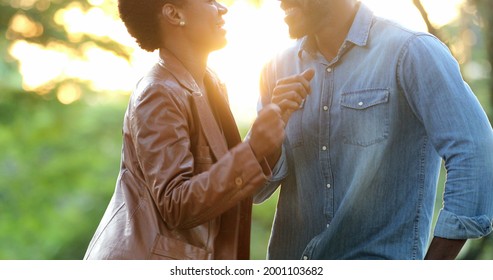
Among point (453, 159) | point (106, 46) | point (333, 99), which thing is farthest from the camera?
point (106, 46)

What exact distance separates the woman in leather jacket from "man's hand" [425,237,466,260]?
56 cm

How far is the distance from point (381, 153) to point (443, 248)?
14.8 inches

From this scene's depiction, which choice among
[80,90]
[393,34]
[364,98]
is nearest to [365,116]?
[364,98]

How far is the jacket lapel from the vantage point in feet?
7.72

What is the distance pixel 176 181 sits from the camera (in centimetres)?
219

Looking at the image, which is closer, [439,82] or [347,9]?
[439,82]

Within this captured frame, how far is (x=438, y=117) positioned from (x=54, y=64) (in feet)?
17.7

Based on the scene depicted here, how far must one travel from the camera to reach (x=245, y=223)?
2.43 m

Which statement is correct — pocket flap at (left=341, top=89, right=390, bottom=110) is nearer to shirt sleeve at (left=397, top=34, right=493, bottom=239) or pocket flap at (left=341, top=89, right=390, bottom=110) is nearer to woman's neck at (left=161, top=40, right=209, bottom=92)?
shirt sleeve at (left=397, top=34, right=493, bottom=239)

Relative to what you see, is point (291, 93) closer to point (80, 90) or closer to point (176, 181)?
point (176, 181)

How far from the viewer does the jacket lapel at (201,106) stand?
235 cm

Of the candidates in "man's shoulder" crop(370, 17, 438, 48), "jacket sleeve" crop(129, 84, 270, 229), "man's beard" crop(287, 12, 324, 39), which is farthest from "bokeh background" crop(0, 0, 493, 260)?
"jacket sleeve" crop(129, 84, 270, 229)
